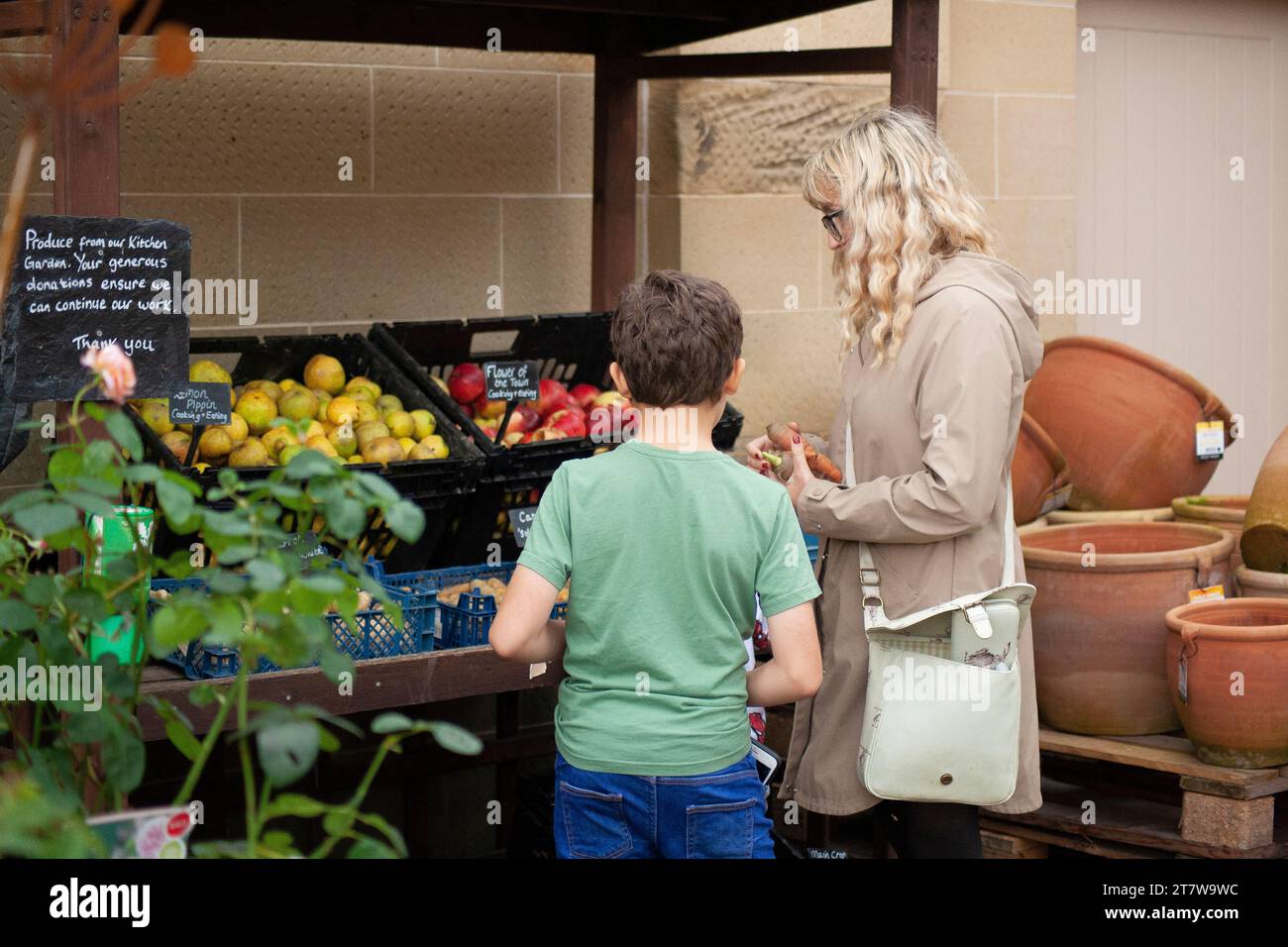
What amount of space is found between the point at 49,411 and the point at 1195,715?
9.09 ft

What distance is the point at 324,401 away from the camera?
3.53 metres

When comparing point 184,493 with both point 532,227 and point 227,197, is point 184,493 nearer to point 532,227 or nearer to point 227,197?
point 227,197

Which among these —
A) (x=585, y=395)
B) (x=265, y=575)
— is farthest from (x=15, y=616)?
(x=585, y=395)

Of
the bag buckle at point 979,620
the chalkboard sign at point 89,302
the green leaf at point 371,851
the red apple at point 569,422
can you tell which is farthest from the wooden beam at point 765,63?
the green leaf at point 371,851

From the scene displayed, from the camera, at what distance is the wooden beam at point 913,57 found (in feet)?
10.6

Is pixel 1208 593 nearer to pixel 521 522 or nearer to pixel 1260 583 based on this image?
pixel 1260 583

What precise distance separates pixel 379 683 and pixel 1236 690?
173 cm

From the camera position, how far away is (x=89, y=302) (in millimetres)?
2475

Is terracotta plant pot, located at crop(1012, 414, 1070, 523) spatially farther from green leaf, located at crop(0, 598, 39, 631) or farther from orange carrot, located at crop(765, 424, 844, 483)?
green leaf, located at crop(0, 598, 39, 631)

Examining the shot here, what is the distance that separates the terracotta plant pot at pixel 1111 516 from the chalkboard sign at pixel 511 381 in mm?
1376

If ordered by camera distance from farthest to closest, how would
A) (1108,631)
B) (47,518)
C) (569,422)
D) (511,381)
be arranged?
1. (569,422)
2. (511,381)
3. (1108,631)
4. (47,518)

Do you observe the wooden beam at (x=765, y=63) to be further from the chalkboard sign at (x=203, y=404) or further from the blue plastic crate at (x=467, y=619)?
the chalkboard sign at (x=203, y=404)
